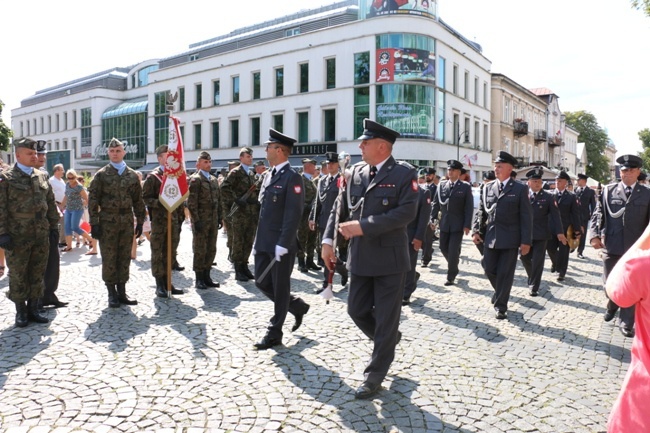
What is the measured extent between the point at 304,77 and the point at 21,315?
37.0m

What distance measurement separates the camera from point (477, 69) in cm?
4588

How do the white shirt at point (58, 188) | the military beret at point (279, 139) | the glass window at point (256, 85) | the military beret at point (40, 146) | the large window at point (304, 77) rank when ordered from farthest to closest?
the glass window at point (256, 85), the large window at point (304, 77), the white shirt at point (58, 188), the military beret at point (40, 146), the military beret at point (279, 139)

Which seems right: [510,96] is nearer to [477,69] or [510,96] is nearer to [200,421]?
[477,69]

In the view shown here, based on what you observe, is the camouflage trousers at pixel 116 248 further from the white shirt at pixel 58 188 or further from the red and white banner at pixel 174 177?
the white shirt at pixel 58 188

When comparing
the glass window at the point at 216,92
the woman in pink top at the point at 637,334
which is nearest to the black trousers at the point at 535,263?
the woman in pink top at the point at 637,334

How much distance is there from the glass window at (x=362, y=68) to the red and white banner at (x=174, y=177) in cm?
3059

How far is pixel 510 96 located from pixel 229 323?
5251cm

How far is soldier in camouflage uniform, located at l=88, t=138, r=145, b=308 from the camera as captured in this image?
6738mm

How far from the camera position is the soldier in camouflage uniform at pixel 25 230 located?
5.89 meters

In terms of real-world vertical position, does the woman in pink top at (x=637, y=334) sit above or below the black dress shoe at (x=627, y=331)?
above

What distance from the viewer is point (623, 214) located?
21.2 feet

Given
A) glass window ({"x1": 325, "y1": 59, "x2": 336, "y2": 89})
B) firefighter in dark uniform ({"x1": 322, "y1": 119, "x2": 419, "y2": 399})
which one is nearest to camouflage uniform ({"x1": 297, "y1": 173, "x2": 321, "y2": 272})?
firefighter in dark uniform ({"x1": 322, "y1": 119, "x2": 419, "y2": 399})

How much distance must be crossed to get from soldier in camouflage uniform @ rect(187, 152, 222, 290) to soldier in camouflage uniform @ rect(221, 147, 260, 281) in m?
0.54

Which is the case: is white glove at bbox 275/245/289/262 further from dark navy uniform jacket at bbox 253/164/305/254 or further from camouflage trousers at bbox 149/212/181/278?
camouflage trousers at bbox 149/212/181/278
